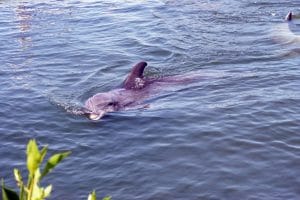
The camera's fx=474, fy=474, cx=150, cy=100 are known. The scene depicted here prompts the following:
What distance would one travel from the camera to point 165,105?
747 cm

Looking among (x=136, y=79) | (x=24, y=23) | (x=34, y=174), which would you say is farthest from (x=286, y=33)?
(x=34, y=174)

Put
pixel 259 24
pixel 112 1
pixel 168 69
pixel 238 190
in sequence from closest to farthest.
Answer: pixel 238 190 → pixel 168 69 → pixel 259 24 → pixel 112 1

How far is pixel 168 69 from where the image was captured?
31.0 ft

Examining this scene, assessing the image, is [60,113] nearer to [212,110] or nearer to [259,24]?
[212,110]

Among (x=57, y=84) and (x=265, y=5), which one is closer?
(x=57, y=84)

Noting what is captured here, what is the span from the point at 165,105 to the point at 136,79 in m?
1.00

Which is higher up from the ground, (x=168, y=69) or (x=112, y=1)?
(x=112, y=1)

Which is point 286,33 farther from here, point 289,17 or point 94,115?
point 94,115

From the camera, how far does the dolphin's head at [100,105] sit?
7.06 m

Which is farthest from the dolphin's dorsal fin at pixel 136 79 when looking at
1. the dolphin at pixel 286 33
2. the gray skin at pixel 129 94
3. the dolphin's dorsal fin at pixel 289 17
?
the dolphin's dorsal fin at pixel 289 17

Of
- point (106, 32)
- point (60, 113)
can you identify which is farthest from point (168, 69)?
point (106, 32)

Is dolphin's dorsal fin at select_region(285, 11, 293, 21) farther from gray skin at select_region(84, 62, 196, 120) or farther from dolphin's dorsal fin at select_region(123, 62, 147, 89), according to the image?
dolphin's dorsal fin at select_region(123, 62, 147, 89)

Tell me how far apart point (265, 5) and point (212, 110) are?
25.9ft

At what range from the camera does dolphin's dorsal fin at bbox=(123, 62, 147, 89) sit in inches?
321
